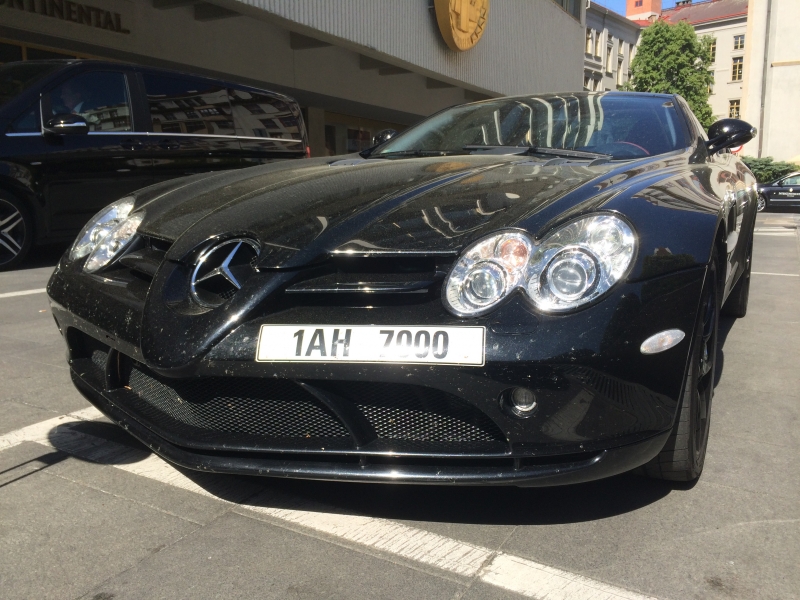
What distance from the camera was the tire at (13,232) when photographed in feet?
19.9

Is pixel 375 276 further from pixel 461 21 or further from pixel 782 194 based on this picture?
pixel 782 194

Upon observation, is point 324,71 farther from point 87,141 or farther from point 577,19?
point 577,19

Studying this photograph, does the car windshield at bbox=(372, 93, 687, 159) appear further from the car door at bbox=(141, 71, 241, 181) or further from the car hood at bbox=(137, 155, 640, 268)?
the car door at bbox=(141, 71, 241, 181)

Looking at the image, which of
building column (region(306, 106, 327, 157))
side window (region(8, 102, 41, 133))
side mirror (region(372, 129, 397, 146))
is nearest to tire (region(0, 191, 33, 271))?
Result: side window (region(8, 102, 41, 133))

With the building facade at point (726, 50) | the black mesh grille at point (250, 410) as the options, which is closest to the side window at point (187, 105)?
the black mesh grille at point (250, 410)

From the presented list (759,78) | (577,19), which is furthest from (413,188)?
(759,78)

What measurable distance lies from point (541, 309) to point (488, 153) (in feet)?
4.84

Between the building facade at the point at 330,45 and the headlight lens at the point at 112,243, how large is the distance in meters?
7.84

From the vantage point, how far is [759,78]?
47.9 m

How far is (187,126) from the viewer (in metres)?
7.16

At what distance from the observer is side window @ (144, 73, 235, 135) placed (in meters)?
6.95

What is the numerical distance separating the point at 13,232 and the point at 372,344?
17.1ft

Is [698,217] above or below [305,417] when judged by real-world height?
above

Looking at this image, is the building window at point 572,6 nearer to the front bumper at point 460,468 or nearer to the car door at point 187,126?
the car door at point 187,126
